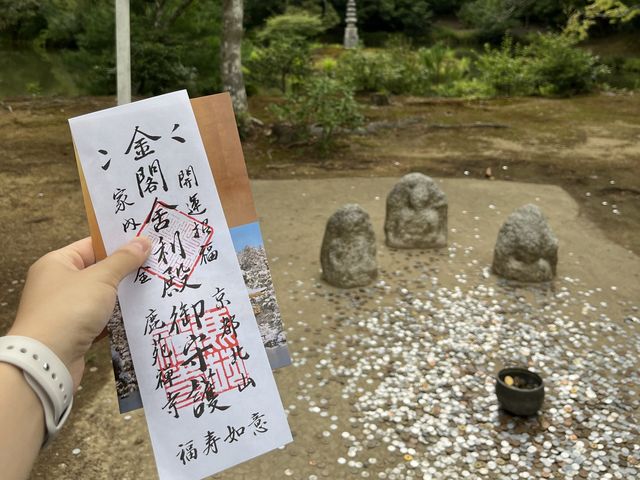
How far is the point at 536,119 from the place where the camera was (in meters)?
11.1

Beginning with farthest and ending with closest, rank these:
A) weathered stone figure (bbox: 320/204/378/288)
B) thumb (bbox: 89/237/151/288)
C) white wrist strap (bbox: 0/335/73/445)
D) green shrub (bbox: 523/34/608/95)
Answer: green shrub (bbox: 523/34/608/95) < weathered stone figure (bbox: 320/204/378/288) < thumb (bbox: 89/237/151/288) < white wrist strap (bbox: 0/335/73/445)

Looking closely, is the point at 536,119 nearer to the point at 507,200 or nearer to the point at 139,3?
the point at 507,200

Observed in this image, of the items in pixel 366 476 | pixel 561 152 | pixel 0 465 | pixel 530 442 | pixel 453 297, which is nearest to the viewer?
pixel 0 465

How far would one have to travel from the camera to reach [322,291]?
4832mm

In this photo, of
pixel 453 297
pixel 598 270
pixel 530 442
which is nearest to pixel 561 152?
pixel 598 270

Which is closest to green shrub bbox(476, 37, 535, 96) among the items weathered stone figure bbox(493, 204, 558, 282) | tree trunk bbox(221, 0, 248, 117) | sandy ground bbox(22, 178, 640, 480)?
sandy ground bbox(22, 178, 640, 480)

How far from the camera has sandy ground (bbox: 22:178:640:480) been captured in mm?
3082

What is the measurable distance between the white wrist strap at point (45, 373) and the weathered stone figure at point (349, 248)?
155 inches

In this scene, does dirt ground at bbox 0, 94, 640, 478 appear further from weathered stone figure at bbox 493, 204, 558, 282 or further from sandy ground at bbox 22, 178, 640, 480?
weathered stone figure at bbox 493, 204, 558, 282

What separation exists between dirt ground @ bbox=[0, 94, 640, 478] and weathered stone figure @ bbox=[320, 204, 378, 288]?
0.39 m

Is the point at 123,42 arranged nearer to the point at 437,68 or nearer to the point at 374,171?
the point at 374,171

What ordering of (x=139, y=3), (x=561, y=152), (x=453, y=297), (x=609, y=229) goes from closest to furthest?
(x=453, y=297)
(x=609, y=229)
(x=561, y=152)
(x=139, y=3)

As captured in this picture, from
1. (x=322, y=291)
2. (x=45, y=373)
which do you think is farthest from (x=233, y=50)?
(x=45, y=373)

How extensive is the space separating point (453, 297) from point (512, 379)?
4.18 ft
